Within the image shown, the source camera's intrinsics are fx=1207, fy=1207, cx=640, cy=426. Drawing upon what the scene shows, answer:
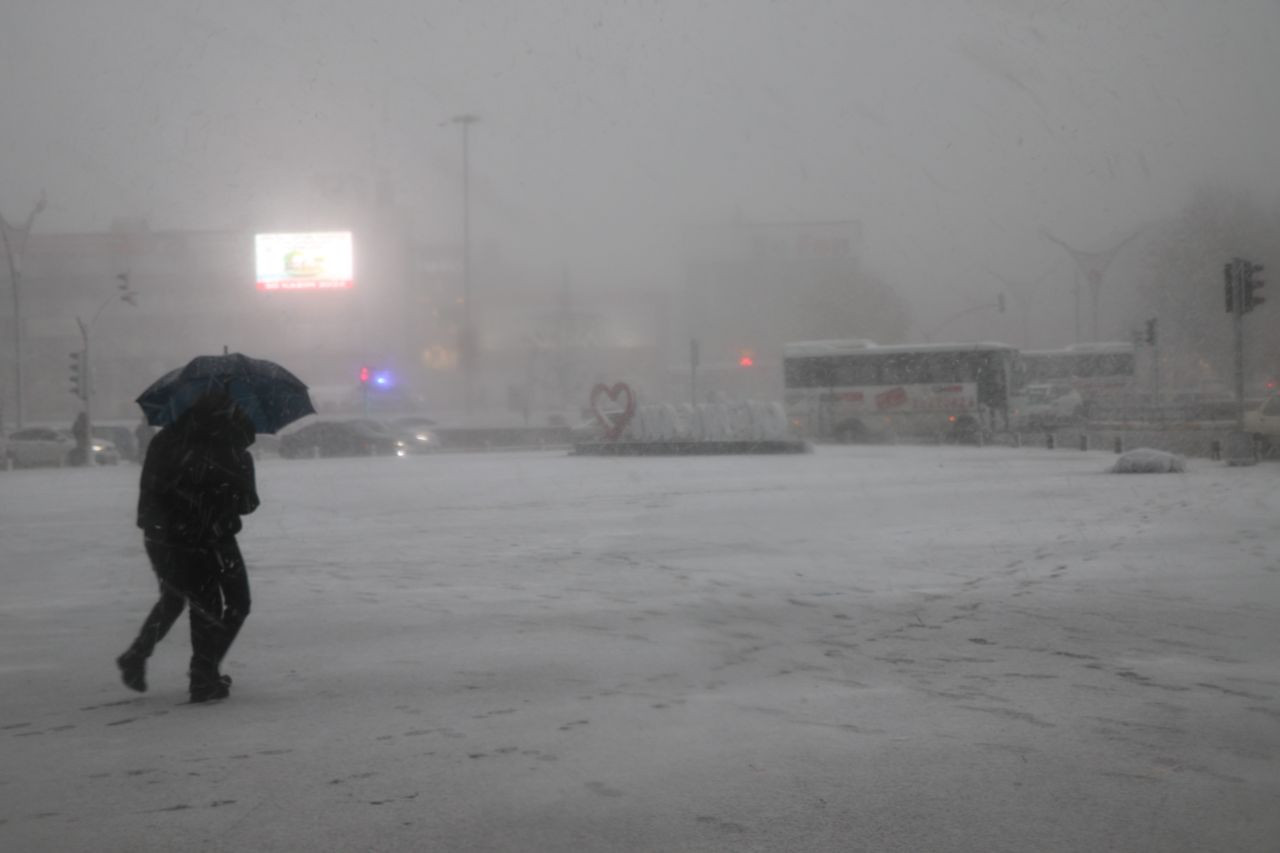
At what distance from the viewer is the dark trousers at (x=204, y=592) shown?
609cm

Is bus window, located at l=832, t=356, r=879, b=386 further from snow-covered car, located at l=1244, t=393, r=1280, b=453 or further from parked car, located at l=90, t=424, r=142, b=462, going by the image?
parked car, located at l=90, t=424, r=142, b=462

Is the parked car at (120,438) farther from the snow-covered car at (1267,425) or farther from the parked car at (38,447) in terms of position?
the snow-covered car at (1267,425)

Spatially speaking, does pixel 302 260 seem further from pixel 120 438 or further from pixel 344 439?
pixel 344 439

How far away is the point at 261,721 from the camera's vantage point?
230 inches

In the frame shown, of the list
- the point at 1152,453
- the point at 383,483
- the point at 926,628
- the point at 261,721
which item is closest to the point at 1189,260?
the point at 1152,453

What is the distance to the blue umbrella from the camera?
634 cm

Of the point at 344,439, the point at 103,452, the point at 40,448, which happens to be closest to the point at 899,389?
the point at 344,439

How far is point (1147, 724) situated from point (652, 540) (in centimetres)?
799

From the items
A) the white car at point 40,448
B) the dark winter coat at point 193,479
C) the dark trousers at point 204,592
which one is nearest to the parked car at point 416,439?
the white car at point 40,448

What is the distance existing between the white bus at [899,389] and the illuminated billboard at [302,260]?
89.3ft

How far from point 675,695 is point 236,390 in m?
2.91

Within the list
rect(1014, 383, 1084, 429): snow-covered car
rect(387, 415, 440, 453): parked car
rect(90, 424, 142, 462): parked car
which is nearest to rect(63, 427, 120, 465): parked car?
rect(90, 424, 142, 462): parked car

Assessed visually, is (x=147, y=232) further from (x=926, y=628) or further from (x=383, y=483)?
(x=926, y=628)

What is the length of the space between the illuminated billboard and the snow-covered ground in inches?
1936
